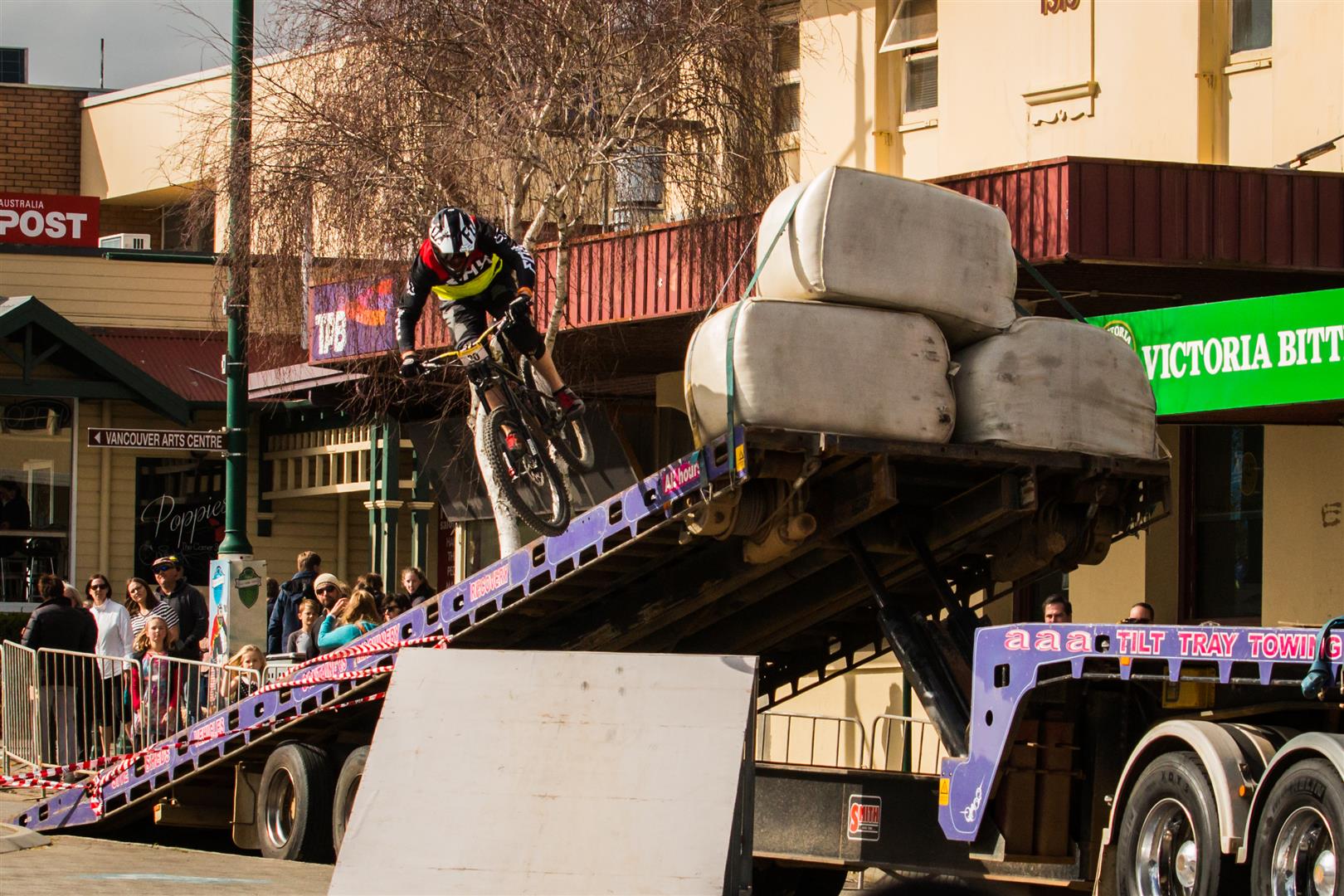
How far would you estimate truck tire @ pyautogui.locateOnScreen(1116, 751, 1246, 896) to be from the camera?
814cm

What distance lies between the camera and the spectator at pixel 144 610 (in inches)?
694

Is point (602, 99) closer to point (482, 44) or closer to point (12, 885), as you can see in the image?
point (482, 44)

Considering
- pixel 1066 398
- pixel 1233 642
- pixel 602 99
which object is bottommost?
pixel 1233 642

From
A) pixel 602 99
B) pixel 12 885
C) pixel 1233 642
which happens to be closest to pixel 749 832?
pixel 1233 642

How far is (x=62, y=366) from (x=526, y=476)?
15.5 meters

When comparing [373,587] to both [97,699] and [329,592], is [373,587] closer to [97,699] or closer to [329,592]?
[329,592]

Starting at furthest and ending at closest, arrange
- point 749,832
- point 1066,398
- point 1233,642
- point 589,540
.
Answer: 1. point 589,540
2. point 1066,398
3. point 749,832
4. point 1233,642

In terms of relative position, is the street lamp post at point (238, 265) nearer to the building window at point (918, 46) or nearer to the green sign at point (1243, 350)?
the building window at point (918, 46)

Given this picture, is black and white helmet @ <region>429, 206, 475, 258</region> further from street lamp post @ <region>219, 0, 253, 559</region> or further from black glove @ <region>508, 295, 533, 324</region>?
street lamp post @ <region>219, 0, 253, 559</region>

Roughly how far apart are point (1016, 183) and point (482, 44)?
14.2ft

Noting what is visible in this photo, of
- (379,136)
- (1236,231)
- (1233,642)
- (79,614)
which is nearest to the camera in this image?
(1233,642)

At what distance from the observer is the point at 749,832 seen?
372 inches

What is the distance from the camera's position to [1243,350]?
1327 cm

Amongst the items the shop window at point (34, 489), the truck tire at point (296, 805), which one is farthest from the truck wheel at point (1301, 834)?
the shop window at point (34, 489)
